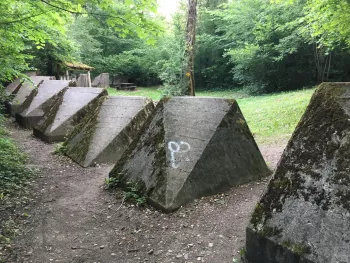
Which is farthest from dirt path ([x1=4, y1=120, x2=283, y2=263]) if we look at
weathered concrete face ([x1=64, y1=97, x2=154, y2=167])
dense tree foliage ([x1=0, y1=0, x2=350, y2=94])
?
dense tree foliage ([x1=0, y1=0, x2=350, y2=94])

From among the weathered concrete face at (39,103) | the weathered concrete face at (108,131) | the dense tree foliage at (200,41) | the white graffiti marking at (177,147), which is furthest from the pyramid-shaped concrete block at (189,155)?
the weathered concrete face at (39,103)

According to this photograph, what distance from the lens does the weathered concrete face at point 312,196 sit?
7.80ft

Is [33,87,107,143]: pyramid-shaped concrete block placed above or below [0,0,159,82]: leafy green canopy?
below

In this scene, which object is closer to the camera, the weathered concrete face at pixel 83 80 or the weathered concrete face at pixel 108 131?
the weathered concrete face at pixel 108 131

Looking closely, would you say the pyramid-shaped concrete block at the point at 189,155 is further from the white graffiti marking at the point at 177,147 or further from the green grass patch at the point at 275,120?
the green grass patch at the point at 275,120

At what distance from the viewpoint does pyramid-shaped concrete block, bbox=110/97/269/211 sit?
4.35m

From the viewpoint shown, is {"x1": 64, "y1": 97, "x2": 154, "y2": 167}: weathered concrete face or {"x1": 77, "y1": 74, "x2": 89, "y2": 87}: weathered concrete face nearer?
{"x1": 64, "y1": 97, "x2": 154, "y2": 167}: weathered concrete face

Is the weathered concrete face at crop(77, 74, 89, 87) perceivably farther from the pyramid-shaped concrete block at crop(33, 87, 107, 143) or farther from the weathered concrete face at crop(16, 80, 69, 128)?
the pyramid-shaped concrete block at crop(33, 87, 107, 143)

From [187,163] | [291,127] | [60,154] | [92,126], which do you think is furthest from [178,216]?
[291,127]

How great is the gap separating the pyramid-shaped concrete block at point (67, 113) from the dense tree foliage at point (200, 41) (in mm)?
1664

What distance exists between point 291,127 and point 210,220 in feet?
21.0

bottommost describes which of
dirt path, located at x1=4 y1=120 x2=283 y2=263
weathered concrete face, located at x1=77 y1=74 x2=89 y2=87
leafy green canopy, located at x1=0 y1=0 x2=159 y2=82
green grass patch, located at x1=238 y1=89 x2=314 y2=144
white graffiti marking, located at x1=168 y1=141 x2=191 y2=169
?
dirt path, located at x1=4 y1=120 x2=283 y2=263

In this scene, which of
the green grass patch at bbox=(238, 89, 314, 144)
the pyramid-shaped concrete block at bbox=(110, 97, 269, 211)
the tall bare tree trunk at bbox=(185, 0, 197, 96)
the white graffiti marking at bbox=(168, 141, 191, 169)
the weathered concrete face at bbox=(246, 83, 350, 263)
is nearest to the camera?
the weathered concrete face at bbox=(246, 83, 350, 263)

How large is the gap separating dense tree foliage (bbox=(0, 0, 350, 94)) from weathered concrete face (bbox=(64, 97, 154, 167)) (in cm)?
158
